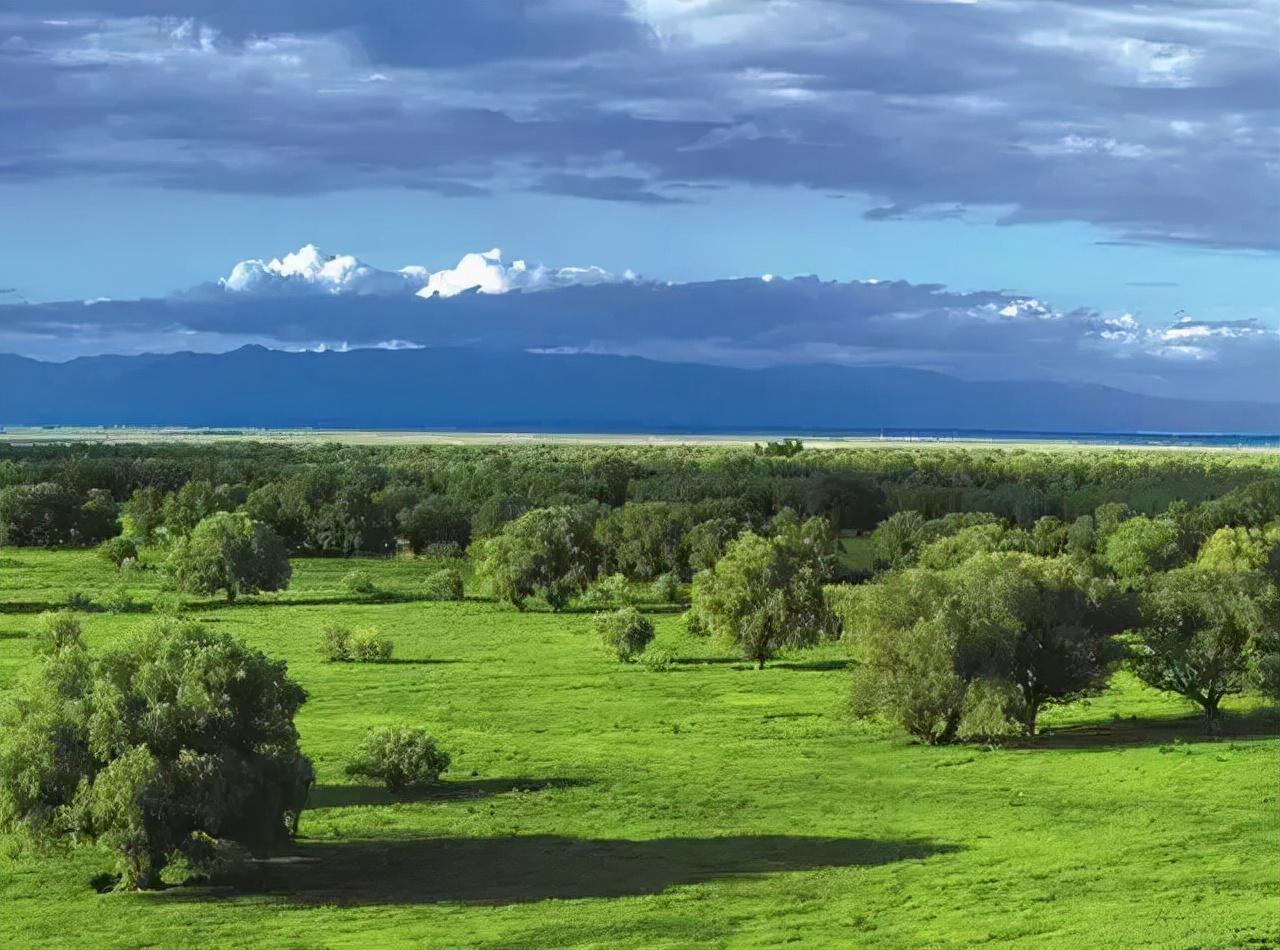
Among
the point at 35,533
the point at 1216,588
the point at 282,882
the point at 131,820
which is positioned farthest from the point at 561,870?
the point at 35,533

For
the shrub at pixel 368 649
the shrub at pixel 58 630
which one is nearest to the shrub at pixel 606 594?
the shrub at pixel 368 649

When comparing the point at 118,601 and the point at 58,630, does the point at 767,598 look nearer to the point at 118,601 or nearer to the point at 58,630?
A: the point at 58,630

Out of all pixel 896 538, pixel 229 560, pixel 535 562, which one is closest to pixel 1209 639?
pixel 535 562

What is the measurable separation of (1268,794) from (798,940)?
21.8 m

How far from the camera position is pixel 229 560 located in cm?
10256

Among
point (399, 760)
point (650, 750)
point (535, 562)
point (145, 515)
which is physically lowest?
point (650, 750)

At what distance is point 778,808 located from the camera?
169ft

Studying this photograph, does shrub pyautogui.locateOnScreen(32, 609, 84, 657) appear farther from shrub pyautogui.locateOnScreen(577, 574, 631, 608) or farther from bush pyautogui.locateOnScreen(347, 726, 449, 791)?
shrub pyautogui.locateOnScreen(577, 574, 631, 608)

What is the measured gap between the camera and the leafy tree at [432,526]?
136m

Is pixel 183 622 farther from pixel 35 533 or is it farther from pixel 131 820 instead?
pixel 35 533

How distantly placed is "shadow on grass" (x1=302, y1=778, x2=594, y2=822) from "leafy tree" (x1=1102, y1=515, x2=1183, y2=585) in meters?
52.1

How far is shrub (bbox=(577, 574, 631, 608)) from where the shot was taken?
105m

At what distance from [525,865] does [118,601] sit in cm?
5876

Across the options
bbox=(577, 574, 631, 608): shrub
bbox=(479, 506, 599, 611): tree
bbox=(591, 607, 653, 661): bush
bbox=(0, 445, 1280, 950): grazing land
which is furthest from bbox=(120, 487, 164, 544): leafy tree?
bbox=(591, 607, 653, 661): bush
